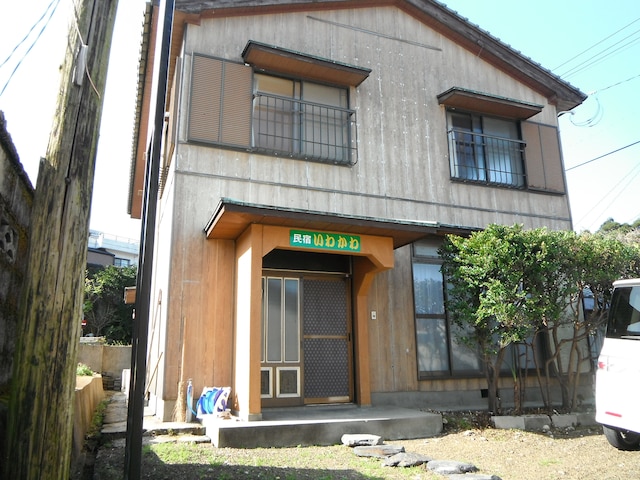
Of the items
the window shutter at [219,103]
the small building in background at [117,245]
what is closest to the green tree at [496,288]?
the window shutter at [219,103]

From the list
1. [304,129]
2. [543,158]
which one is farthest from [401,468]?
[543,158]

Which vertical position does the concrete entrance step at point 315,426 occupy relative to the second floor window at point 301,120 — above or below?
below

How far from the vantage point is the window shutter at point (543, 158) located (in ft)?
37.6

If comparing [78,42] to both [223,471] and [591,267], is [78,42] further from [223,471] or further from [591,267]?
A: [591,267]

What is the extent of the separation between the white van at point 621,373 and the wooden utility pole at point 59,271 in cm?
565

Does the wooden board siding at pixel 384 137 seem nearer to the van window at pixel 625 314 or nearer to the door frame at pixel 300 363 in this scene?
the door frame at pixel 300 363

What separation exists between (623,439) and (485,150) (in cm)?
668

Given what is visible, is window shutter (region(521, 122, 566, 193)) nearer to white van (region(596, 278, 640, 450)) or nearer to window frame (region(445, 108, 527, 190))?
window frame (region(445, 108, 527, 190))

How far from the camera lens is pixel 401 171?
10.2 m

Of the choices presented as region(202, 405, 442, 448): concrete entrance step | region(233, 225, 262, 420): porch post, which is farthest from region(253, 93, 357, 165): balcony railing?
region(202, 405, 442, 448): concrete entrance step

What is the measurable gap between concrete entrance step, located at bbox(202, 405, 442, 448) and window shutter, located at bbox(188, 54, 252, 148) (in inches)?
181

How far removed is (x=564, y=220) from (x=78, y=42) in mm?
10874

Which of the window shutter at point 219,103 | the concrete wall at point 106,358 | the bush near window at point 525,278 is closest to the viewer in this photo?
the bush near window at point 525,278

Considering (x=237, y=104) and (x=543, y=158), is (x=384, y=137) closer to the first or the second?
(x=237, y=104)
